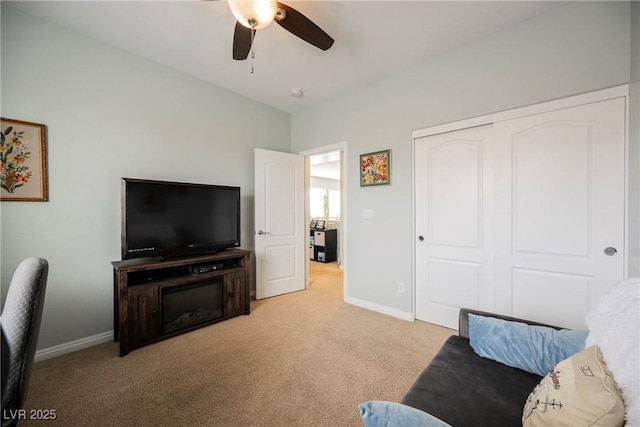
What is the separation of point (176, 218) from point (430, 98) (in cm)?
275

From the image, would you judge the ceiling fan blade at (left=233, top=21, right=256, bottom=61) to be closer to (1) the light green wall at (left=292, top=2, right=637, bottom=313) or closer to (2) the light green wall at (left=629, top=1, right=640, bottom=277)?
(1) the light green wall at (left=292, top=2, right=637, bottom=313)

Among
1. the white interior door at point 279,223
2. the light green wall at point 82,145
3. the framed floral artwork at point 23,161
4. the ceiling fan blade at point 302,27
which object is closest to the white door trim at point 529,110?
the ceiling fan blade at point 302,27

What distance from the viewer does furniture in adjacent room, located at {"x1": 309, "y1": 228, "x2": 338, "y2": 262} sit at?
18.8 feet

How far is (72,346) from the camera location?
2.12m

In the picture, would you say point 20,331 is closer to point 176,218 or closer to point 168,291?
point 168,291

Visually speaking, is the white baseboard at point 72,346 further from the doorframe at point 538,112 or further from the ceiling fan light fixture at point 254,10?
the doorframe at point 538,112

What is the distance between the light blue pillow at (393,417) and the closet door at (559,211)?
199 centimetres

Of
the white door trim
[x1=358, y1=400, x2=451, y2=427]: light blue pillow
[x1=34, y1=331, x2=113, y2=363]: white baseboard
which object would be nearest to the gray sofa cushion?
[x1=358, y1=400, x2=451, y2=427]: light blue pillow

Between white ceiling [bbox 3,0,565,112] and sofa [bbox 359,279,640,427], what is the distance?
2.11 m

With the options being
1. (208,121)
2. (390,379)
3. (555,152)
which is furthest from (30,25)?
(555,152)

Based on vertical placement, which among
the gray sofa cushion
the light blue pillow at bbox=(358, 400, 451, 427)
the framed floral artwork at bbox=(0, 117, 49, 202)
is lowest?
the gray sofa cushion

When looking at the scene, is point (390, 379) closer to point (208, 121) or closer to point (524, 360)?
point (524, 360)

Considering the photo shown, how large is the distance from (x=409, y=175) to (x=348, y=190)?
0.78 metres

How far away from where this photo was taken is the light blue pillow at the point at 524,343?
3.81 feet
